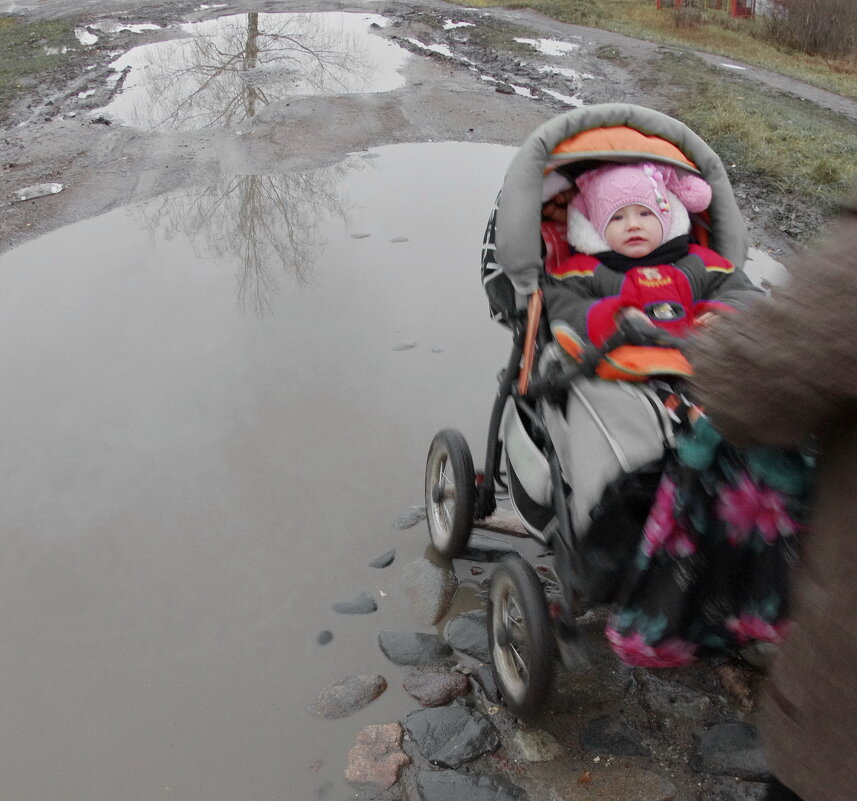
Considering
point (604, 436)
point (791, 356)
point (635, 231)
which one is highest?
point (791, 356)

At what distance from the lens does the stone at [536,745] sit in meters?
2.65

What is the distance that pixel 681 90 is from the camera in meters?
9.66

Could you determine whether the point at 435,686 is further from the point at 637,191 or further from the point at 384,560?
the point at 637,191

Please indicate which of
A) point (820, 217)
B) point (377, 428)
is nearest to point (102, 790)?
point (377, 428)

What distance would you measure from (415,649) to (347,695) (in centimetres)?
30

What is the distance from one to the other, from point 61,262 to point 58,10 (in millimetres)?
11842

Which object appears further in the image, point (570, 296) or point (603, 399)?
point (570, 296)

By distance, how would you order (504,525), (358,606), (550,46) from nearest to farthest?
(358,606), (504,525), (550,46)

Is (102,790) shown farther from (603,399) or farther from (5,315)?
(5,315)

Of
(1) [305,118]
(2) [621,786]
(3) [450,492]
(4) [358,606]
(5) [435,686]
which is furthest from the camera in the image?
(1) [305,118]

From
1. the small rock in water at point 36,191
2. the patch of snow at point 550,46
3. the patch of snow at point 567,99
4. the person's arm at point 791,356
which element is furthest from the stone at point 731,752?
the patch of snow at point 550,46

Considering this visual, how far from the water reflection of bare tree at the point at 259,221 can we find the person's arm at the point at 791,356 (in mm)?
4083

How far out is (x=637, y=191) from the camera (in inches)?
106

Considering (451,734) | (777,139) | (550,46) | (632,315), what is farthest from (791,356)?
(550,46)
